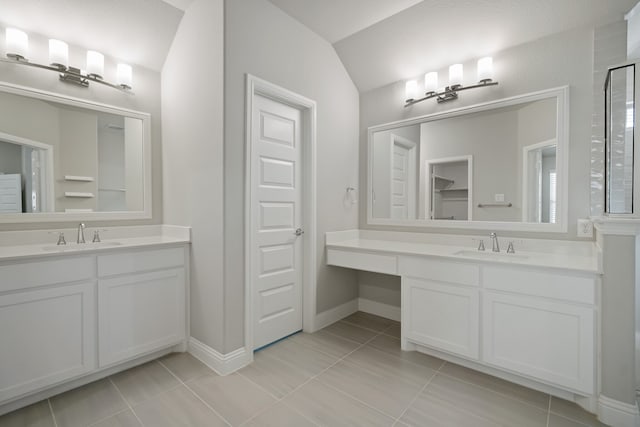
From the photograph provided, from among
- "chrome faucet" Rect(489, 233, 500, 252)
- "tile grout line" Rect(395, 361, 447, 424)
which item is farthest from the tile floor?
"chrome faucet" Rect(489, 233, 500, 252)

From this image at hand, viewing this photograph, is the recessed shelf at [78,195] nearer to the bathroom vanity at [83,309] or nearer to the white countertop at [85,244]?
the white countertop at [85,244]

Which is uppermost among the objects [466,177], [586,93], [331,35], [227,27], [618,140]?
[331,35]

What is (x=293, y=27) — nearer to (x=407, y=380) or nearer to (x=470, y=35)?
(x=470, y=35)

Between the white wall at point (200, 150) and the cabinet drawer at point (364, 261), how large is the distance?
115 centimetres

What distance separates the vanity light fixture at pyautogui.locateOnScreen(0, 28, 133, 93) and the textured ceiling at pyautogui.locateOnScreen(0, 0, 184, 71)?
88 mm

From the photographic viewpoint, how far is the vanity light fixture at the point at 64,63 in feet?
6.25

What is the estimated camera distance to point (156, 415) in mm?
1618

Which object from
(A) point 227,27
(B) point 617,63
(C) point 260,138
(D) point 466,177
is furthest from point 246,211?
(B) point 617,63

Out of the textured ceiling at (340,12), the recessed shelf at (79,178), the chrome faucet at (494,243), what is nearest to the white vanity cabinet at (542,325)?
the chrome faucet at (494,243)

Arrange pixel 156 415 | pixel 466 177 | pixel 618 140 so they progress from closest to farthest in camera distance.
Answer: pixel 156 415, pixel 618 140, pixel 466 177

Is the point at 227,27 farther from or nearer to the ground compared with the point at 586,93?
farther from the ground

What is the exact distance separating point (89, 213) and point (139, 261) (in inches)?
25.2

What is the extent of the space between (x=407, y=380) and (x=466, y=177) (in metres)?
1.72

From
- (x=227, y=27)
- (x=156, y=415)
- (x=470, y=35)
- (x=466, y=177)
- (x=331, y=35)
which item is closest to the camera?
(x=156, y=415)
